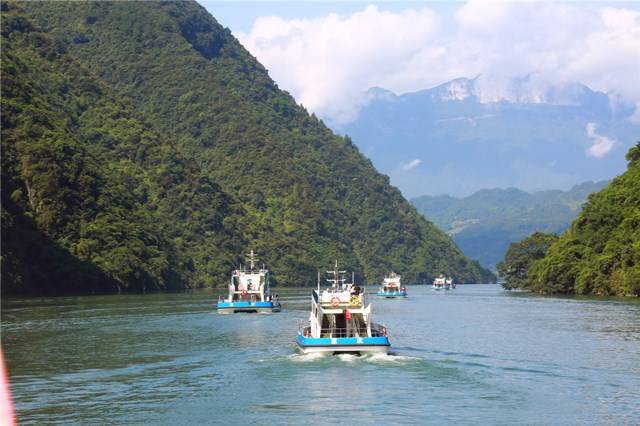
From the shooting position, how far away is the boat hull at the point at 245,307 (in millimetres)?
136750

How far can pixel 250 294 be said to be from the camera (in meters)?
143

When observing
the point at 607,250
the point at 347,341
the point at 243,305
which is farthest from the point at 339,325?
the point at 607,250

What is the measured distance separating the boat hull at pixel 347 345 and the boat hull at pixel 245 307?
2475 inches

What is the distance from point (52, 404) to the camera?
5584 cm

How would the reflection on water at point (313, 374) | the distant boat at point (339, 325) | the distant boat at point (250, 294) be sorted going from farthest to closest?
the distant boat at point (250, 294) → the distant boat at point (339, 325) → the reflection on water at point (313, 374)

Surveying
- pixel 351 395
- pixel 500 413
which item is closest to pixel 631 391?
pixel 500 413

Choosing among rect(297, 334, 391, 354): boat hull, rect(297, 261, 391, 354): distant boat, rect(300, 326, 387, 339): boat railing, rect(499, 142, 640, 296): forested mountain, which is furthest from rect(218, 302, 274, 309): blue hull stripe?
rect(499, 142, 640, 296): forested mountain

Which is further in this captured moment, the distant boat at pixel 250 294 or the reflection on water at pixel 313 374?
the distant boat at pixel 250 294

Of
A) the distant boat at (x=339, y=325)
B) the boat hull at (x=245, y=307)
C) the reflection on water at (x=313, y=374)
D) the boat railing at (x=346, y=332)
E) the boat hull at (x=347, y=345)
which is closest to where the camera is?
the reflection on water at (x=313, y=374)

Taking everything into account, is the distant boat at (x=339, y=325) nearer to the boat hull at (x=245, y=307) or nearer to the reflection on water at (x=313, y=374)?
the reflection on water at (x=313, y=374)

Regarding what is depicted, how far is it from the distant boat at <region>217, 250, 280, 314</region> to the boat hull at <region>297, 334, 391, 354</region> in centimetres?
6337

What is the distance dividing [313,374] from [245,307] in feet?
235

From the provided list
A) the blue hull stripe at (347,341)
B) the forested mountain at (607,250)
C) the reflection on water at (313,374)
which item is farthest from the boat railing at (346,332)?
the forested mountain at (607,250)

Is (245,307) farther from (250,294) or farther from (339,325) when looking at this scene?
(339,325)
